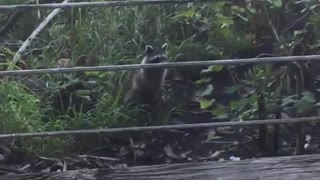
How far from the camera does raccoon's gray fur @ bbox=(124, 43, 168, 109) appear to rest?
14.9ft

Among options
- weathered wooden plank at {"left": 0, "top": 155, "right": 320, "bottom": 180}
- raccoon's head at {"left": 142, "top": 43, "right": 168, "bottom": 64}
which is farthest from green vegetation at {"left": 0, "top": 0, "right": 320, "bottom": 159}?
weathered wooden plank at {"left": 0, "top": 155, "right": 320, "bottom": 180}

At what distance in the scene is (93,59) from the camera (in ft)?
16.3

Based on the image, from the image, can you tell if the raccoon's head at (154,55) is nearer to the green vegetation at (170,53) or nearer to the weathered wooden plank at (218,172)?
the green vegetation at (170,53)

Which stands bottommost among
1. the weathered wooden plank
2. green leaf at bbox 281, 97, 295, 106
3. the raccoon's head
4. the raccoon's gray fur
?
the raccoon's gray fur

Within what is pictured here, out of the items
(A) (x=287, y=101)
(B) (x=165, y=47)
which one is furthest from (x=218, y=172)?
(B) (x=165, y=47)

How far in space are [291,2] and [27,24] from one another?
250 cm

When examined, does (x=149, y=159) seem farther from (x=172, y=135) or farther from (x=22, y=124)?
(x=22, y=124)

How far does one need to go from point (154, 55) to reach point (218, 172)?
1.77 meters

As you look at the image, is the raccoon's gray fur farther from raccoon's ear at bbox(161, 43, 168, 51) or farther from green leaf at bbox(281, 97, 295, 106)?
green leaf at bbox(281, 97, 295, 106)

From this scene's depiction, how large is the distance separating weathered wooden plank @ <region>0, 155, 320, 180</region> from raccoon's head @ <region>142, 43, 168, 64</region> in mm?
1629

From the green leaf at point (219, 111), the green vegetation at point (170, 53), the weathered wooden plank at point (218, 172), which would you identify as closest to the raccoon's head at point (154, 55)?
the green vegetation at point (170, 53)

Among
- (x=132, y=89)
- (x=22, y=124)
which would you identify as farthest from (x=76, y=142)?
(x=132, y=89)

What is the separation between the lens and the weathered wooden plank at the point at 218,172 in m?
2.82

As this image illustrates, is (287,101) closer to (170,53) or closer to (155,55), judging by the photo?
(155,55)
